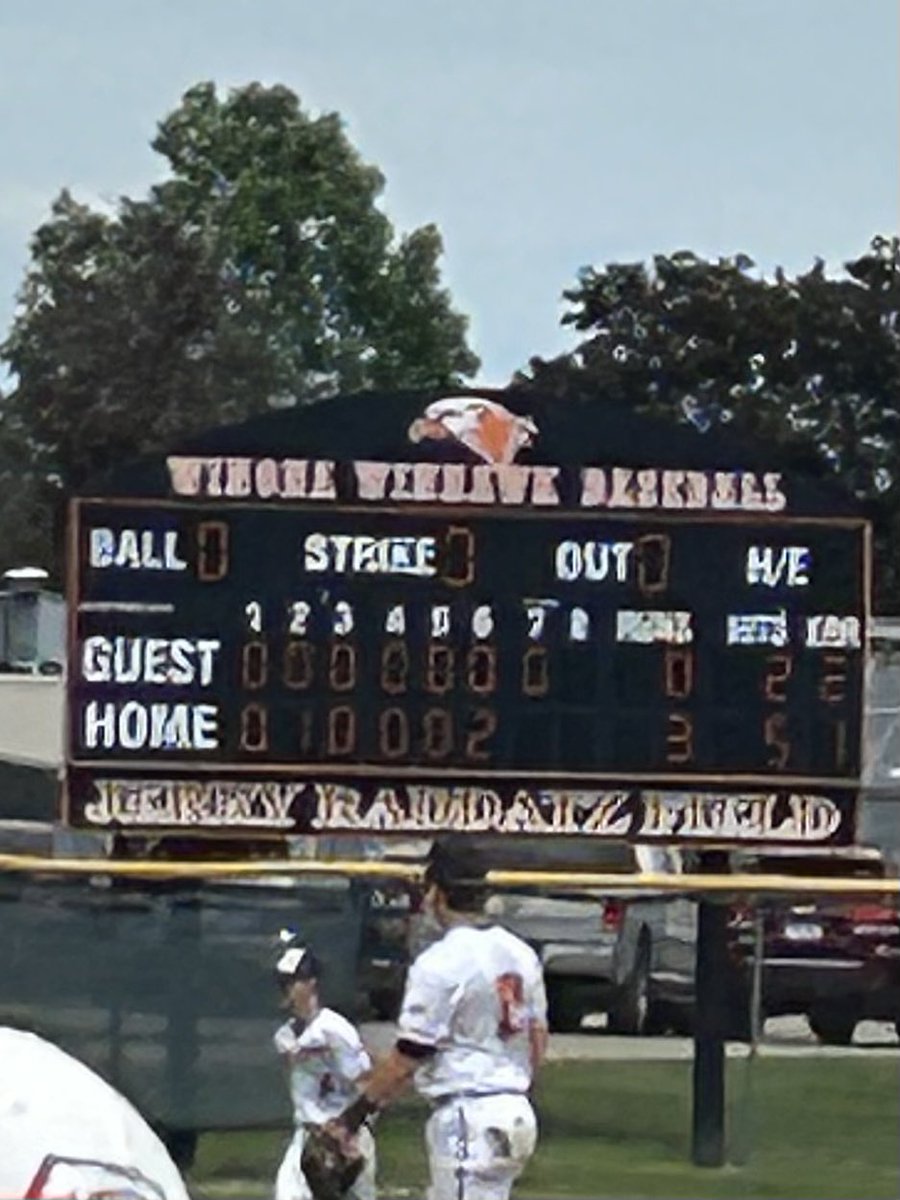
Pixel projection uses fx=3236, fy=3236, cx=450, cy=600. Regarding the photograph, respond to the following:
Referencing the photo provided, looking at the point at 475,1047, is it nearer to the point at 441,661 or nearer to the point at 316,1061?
the point at 316,1061

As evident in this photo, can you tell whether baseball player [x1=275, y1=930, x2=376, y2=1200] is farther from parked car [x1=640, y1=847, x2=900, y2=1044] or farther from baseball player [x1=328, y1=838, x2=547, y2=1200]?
parked car [x1=640, y1=847, x2=900, y2=1044]

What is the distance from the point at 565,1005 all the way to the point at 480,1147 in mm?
11320

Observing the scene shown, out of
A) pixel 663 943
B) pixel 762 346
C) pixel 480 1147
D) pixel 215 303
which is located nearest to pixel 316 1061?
pixel 480 1147

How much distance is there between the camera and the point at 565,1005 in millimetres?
20891

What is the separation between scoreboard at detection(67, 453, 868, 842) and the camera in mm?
14938

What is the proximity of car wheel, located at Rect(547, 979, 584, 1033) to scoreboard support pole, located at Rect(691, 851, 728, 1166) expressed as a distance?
200 inches

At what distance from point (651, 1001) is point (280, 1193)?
8351 mm

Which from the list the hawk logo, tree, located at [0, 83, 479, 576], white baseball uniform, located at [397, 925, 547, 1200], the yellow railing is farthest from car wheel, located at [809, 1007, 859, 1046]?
tree, located at [0, 83, 479, 576]

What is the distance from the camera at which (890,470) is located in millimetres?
61031

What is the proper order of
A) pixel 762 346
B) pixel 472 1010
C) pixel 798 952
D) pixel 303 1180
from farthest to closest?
pixel 762 346 < pixel 798 952 < pixel 303 1180 < pixel 472 1010

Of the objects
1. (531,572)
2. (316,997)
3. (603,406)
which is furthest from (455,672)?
(316,997)

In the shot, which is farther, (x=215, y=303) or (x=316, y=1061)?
(x=215, y=303)

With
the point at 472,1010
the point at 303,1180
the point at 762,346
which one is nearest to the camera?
the point at 472,1010

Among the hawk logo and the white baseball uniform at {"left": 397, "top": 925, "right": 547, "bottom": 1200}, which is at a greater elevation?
the hawk logo
